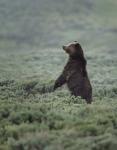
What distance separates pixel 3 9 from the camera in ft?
198

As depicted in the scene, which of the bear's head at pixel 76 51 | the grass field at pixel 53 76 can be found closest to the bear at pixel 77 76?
the bear's head at pixel 76 51

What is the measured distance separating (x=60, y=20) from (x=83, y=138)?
1995 inches

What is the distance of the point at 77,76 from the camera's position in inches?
578

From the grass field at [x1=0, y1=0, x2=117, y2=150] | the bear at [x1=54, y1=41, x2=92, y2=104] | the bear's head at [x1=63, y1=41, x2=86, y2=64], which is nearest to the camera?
the grass field at [x1=0, y1=0, x2=117, y2=150]

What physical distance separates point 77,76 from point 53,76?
932 cm

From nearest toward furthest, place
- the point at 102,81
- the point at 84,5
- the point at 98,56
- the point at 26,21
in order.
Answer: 1. the point at 102,81
2. the point at 98,56
3. the point at 26,21
4. the point at 84,5

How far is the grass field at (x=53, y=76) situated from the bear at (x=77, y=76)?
451mm

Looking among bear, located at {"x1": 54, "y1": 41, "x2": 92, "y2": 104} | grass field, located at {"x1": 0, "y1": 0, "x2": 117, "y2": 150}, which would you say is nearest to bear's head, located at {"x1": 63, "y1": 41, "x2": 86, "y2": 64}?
bear, located at {"x1": 54, "y1": 41, "x2": 92, "y2": 104}

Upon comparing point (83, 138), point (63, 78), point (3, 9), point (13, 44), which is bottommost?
point (83, 138)

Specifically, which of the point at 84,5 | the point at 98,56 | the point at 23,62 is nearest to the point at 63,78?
the point at 23,62

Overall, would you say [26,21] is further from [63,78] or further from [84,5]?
[63,78]

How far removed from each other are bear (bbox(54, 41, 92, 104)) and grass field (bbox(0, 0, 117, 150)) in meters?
0.45

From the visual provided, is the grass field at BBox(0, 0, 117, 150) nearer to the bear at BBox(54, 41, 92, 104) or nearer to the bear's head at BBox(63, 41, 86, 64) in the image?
the bear at BBox(54, 41, 92, 104)

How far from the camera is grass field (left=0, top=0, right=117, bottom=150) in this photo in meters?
9.45
